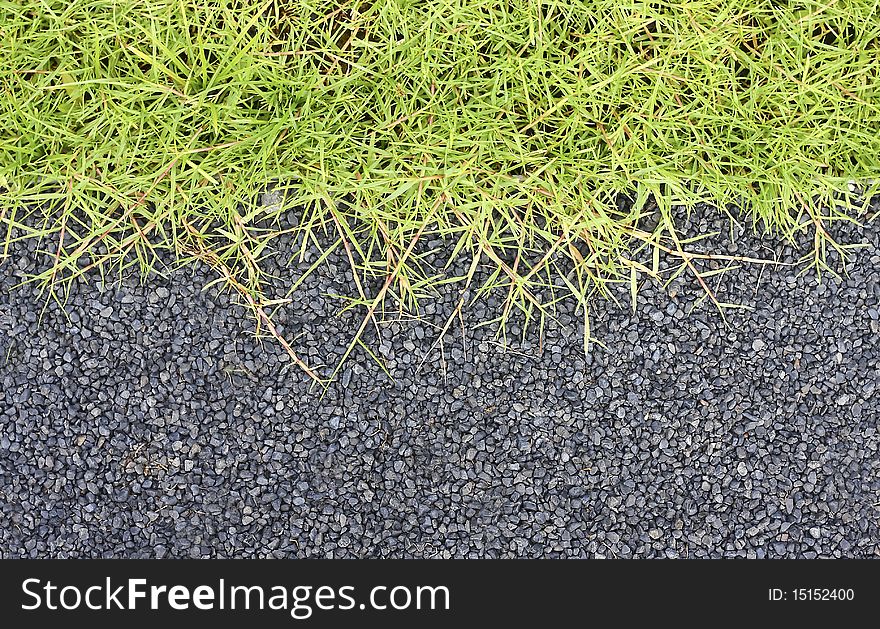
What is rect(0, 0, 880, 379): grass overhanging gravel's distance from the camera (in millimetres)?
1690

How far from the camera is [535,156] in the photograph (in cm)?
172

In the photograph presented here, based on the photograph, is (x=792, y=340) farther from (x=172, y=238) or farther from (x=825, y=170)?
(x=172, y=238)

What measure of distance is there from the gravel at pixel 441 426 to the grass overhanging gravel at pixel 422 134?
0.27 feet

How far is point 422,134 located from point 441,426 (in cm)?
64

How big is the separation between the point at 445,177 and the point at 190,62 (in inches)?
24.3

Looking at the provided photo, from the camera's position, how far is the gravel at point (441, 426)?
1.66m

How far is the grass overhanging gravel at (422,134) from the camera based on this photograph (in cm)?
169

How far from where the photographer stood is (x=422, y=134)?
67.4 inches

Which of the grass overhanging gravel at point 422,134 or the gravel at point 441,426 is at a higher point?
the grass overhanging gravel at point 422,134

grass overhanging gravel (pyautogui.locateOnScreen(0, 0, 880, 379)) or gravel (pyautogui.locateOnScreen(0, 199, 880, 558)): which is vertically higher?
grass overhanging gravel (pyautogui.locateOnScreen(0, 0, 880, 379))

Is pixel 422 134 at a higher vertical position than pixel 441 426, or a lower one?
higher

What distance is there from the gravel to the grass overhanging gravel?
0.08m

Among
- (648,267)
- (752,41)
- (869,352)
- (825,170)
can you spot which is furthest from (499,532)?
(752,41)

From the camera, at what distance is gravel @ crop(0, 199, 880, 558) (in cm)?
166
